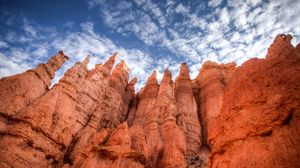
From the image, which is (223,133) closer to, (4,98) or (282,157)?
(282,157)

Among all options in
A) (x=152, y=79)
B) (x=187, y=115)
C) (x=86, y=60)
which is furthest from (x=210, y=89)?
(x=86, y=60)

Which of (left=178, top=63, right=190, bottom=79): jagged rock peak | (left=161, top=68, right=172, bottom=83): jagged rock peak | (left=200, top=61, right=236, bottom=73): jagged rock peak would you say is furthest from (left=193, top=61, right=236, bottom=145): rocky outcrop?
(left=161, top=68, right=172, bottom=83): jagged rock peak

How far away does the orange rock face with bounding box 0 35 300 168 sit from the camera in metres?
6.18

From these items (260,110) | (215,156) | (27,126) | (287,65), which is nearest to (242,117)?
(260,110)

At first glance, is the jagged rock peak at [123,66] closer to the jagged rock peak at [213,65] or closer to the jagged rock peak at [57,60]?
the jagged rock peak at [57,60]

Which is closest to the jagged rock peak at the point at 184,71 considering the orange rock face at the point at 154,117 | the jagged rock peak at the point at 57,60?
the orange rock face at the point at 154,117

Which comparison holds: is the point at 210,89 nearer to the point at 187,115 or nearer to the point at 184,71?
the point at 184,71

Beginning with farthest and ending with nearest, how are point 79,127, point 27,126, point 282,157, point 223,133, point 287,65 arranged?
point 79,127 < point 27,126 < point 223,133 < point 287,65 < point 282,157

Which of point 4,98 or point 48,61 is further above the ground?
point 48,61

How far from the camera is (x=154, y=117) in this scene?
25672mm

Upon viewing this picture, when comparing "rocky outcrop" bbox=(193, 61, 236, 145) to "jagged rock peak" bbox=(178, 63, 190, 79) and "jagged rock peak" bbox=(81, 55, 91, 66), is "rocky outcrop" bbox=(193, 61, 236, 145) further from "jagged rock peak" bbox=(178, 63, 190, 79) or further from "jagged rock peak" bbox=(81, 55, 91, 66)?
"jagged rock peak" bbox=(81, 55, 91, 66)

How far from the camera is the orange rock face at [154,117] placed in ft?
20.3

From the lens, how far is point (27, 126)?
17.2 metres

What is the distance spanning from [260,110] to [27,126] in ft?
57.7
